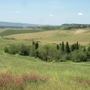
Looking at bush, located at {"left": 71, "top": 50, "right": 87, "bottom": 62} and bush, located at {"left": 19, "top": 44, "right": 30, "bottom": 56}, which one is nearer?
bush, located at {"left": 71, "top": 50, "right": 87, "bottom": 62}

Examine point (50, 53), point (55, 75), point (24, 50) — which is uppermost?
point (55, 75)

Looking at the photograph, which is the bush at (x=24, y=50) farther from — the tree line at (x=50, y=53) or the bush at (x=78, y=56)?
the bush at (x=78, y=56)

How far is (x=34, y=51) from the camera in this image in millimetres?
74562

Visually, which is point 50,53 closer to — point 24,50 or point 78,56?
point 78,56

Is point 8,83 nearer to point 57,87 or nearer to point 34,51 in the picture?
point 57,87

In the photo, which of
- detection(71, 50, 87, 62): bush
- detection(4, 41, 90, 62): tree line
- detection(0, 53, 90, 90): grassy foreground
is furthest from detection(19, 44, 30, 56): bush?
detection(0, 53, 90, 90): grassy foreground

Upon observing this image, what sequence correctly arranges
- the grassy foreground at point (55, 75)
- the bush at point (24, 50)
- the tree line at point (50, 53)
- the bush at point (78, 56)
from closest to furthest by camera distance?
the grassy foreground at point (55, 75), the bush at point (78, 56), the tree line at point (50, 53), the bush at point (24, 50)

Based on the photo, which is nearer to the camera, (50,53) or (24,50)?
(50,53)

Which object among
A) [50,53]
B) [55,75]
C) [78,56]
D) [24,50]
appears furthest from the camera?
[24,50]

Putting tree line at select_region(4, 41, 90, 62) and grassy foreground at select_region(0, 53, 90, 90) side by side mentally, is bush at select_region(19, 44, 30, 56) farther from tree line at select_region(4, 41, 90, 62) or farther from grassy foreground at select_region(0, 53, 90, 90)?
grassy foreground at select_region(0, 53, 90, 90)

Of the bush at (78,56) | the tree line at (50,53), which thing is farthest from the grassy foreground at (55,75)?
the bush at (78,56)

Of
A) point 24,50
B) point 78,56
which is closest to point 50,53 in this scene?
point 78,56

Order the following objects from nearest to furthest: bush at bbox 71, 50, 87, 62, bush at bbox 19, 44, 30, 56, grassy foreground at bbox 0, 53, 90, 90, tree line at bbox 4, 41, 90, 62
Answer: grassy foreground at bbox 0, 53, 90, 90 → bush at bbox 71, 50, 87, 62 → tree line at bbox 4, 41, 90, 62 → bush at bbox 19, 44, 30, 56

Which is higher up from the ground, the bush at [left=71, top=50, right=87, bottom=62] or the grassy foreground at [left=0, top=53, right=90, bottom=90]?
the grassy foreground at [left=0, top=53, right=90, bottom=90]
